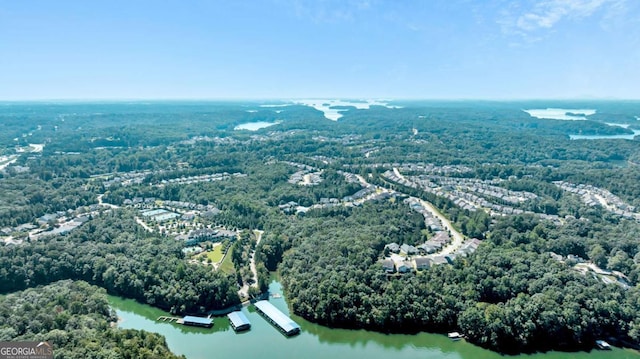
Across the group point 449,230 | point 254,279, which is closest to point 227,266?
point 254,279

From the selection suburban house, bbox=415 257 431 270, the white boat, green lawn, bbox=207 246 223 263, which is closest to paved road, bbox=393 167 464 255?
suburban house, bbox=415 257 431 270

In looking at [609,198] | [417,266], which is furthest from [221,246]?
[609,198]

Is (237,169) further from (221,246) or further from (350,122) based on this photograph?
(350,122)

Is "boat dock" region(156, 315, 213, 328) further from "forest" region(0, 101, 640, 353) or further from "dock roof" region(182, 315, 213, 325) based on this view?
"forest" region(0, 101, 640, 353)

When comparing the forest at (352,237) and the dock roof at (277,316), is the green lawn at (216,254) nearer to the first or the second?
the forest at (352,237)

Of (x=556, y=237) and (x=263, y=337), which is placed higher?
(x=556, y=237)

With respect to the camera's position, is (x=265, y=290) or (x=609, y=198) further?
(x=609, y=198)

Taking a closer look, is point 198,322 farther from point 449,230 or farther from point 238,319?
point 449,230
